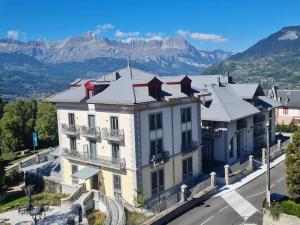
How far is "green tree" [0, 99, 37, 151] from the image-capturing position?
7825 cm

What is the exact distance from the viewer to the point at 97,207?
4194cm

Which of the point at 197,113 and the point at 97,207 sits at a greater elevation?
the point at 197,113

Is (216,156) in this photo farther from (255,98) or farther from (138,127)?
(138,127)

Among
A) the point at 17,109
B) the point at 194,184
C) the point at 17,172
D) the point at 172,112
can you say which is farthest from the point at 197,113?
the point at 17,109

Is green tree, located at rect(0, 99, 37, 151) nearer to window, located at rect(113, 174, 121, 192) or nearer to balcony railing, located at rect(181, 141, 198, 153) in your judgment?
window, located at rect(113, 174, 121, 192)

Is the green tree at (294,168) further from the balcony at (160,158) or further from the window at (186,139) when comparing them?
the window at (186,139)

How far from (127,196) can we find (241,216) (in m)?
12.4

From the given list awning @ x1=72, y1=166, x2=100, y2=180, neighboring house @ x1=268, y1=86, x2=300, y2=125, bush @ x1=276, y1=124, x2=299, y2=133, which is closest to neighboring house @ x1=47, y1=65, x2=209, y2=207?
awning @ x1=72, y1=166, x2=100, y2=180

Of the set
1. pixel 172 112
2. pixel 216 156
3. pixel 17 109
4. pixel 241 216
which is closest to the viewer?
pixel 241 216

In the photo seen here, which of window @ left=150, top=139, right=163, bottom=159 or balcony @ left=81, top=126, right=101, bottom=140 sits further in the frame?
balcony @ left=81, top=126, right=101, bottom=140

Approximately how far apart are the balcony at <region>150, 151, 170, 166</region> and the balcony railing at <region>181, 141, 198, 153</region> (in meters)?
3.28

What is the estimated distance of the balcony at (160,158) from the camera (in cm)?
4159

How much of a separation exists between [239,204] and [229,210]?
7.10 ft

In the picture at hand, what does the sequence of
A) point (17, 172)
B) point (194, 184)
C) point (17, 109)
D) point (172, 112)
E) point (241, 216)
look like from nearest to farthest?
point (241, 216)
point (172, 112)
point (194, 184)
point (17, 172)
point (17, 109)
